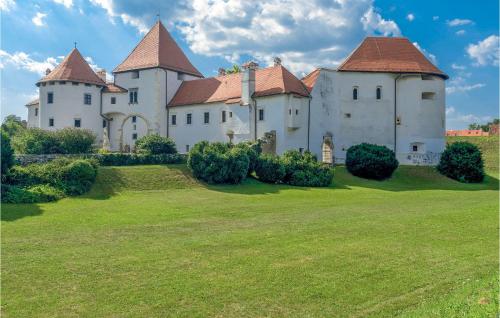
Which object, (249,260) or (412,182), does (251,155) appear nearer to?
(412,182)

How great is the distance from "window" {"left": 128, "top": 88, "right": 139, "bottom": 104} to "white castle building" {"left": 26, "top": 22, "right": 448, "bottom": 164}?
103mm

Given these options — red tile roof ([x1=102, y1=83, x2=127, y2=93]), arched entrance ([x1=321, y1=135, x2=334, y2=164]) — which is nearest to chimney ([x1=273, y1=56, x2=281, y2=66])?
arched entrance ([x1=321, y1=135, x2=334, y2=164])

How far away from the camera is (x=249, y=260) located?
34.3 feet

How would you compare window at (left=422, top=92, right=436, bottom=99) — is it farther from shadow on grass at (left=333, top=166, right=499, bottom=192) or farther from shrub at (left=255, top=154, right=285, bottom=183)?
shrub at (left=255, top=154, right=285, bottom=183)

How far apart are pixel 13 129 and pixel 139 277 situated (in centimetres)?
4800

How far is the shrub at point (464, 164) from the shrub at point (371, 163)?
15.7 feet

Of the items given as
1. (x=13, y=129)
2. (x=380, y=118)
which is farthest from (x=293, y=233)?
(x=13, y=129)

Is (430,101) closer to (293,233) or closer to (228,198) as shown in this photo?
(228,198)

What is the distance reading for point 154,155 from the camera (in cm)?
3192

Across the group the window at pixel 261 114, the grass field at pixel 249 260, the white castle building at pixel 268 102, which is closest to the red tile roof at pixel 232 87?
the white castle building at pixel 268 102

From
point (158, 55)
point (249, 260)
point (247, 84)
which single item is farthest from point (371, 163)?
point (249, 260)

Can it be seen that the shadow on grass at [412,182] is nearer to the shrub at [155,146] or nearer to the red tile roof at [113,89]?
the shrub at [155,146]

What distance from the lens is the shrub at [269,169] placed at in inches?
1175

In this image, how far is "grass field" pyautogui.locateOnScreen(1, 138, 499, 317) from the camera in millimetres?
7758
